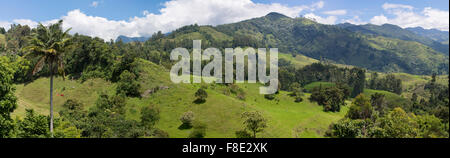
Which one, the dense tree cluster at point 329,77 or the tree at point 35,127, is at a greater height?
the dense tree cluster at point 329,77

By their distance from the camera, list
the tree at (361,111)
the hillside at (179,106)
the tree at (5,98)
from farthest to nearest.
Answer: the tree at (361,111) < the hillside at (179,106) < the tree at (5,98)

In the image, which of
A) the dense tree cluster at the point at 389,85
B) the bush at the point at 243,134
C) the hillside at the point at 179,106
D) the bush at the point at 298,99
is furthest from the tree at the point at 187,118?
the dense tree cluster at the point at 389,85

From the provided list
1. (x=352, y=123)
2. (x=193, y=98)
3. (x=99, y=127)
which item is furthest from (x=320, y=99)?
(x=99, y=127)

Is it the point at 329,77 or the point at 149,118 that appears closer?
the point at 149,118

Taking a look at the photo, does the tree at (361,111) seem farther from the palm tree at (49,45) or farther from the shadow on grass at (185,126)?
the palm tree at (49,45)

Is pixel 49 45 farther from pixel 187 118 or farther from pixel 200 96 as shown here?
pixel 200 96

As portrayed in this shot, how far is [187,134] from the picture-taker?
6000 centimetres

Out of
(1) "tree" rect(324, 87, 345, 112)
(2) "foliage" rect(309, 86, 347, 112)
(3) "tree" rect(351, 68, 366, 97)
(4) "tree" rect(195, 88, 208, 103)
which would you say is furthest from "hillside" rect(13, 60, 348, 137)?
(3) "tree" rect(351, 68, 366, 97)

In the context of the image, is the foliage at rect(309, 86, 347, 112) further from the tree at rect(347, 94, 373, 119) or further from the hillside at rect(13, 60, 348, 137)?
the tree at rect(347, 94, 373, 119)

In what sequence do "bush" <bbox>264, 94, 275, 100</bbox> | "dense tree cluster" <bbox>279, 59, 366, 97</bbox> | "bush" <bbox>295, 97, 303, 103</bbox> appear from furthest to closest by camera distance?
"dense tree cluster" <bbox>279, 59, 366, 97</bbox>, "bush" <bbox>295, 97, 303, 103</bbox>, "bush" <bbox>264, 94, 275, 100</bbox>

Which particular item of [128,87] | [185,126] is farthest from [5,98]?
[128,87]

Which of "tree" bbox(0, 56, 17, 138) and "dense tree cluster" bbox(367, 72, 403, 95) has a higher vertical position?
"tree" bbox(0, 56, 17, 138)
